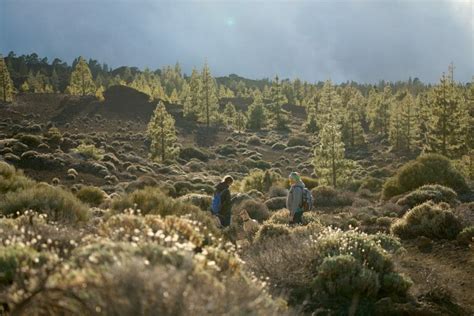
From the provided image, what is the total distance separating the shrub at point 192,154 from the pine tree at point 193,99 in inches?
800

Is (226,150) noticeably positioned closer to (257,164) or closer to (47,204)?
(257,164)

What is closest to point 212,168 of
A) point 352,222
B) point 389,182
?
point 389,182

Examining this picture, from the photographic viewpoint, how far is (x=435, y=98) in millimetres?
40156

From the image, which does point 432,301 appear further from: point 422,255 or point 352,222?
point 352,222

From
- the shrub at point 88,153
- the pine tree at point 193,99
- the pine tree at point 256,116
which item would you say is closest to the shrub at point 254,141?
the pine tree at point 193,99

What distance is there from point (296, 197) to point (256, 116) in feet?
239

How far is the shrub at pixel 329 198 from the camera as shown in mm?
23234

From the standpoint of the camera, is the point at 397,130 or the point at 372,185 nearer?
the point at 372,185

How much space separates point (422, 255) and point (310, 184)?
62.9 ft

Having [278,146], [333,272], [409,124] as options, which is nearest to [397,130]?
[409,124]

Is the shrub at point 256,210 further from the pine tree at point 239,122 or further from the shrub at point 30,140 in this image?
the pine tree at point 239,122

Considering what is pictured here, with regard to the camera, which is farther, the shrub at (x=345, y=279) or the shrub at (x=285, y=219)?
the shrub at (x=285, y=219)

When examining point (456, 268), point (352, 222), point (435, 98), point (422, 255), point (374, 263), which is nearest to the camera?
point (374, 263)

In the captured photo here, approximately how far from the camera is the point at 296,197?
13617 mm
